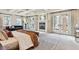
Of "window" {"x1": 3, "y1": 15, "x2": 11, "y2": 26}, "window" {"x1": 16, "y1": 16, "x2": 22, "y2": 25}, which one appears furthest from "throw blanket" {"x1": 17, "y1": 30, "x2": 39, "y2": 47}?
"window" {"x1": 3, "y1": 15, "x2": 11, "y2": 26}

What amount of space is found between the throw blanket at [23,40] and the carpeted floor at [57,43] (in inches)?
7.4

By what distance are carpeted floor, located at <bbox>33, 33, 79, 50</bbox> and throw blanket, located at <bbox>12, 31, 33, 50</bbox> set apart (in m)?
0.19

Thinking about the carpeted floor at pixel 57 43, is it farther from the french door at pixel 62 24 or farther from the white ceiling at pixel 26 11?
the white ceiling at pixel 26 11

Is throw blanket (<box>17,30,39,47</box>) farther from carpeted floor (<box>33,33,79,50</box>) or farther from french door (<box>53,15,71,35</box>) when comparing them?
french door (<box>53,15,71,35</box>)

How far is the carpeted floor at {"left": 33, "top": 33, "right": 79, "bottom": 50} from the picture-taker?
7.68ft

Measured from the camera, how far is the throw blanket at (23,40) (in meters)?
2.36

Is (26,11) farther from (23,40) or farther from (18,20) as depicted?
(23,40)

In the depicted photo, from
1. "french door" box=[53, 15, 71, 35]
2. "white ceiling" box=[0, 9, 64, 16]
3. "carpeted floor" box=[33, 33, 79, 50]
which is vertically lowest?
"carpeted floor" box=[33, 33, 79, 50]

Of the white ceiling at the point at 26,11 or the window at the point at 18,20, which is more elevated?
the white ceiling at the point at 26,11

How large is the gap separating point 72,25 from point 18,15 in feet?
3.64

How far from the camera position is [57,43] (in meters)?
2.38

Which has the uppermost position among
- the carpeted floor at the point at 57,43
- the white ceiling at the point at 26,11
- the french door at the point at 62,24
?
the white ceiling at the point at 26,11

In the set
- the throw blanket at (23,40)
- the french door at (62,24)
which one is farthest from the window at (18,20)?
the french door at (62,24)
